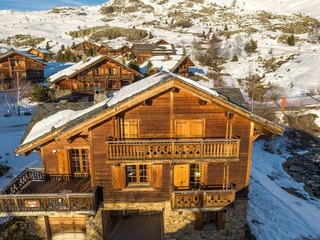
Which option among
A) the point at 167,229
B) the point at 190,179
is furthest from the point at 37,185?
the point at 190,179

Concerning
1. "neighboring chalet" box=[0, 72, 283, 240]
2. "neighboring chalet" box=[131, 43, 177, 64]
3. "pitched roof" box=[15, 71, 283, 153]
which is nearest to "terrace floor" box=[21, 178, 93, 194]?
"neighboring chalet" box=[0, 72, 283, 240]

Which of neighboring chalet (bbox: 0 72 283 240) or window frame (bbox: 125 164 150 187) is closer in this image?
neighboring chalet (bbox: 0 72 283 240)

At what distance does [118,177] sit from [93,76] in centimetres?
3116

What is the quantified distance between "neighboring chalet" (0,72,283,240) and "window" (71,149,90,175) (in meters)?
0.06

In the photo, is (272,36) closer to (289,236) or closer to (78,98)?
(78,98)

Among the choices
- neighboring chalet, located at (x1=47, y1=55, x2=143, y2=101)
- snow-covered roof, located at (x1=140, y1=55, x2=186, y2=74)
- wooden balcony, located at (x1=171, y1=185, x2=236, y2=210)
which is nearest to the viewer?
wooden balcony, located at (x1=171, y1=185, x2=236, y2=210)

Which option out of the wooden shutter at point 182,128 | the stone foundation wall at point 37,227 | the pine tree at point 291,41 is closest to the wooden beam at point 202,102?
the wooden shutter at point 182,128

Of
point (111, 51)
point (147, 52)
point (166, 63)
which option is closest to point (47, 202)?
point (166, 63)

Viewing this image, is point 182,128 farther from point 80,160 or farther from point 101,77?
point 101,77

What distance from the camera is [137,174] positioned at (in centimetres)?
1608

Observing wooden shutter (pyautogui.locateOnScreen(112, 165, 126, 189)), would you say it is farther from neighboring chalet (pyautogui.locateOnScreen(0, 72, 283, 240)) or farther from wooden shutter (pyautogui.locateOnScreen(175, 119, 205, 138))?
wooden shutter (pyautogui.locateOnScreen(175, 119, 205, 138))

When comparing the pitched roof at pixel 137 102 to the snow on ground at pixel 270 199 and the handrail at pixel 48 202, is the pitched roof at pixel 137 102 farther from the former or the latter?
the snow on ground at pixel 270 199

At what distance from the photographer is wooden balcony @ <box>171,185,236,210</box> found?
14.9 meters

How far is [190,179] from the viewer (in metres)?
16.4
